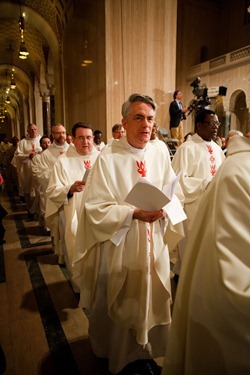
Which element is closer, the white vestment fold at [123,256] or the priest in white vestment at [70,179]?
the white vestment fold at [123,256]

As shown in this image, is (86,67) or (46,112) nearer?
(86,67)

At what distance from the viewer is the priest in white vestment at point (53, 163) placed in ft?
13.6

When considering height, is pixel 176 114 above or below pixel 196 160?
above

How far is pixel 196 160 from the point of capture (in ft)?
12.3

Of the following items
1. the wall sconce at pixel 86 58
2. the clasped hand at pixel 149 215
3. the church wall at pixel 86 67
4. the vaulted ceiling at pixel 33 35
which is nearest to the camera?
the clasped hand at pixel 149 215

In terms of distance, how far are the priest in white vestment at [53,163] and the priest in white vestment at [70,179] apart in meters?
0.41

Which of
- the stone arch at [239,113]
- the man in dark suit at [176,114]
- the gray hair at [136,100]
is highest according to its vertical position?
the stone arch at [239,113]

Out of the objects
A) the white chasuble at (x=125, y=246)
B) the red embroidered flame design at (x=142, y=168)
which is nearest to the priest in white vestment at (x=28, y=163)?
the white chasuble at (x=125, y=246)

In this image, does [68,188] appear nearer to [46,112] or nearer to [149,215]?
[149,215]

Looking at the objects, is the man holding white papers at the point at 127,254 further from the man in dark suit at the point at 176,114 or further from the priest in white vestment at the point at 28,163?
the man in dark suit at the point at 176,114

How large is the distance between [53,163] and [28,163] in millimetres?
3164

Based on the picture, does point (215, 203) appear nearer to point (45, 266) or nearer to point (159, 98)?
point (45, 266)

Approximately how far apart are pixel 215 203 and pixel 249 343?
531 millimetres

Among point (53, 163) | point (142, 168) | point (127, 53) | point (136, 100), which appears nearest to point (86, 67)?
point (127, 53)
